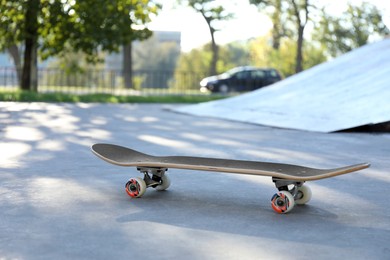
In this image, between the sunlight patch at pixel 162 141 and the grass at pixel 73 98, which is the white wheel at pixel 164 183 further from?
the grass at pixel 73 98

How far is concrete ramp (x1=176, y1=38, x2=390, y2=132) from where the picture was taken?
13.8 metres

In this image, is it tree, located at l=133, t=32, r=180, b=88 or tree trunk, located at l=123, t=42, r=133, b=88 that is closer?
tree trunk, located at l=123, t=42, r=133, b=88

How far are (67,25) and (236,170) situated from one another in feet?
70.4

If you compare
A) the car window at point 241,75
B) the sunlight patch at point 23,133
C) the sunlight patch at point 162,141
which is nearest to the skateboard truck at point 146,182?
the sunlight patch at point 162,141

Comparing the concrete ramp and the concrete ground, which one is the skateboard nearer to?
the concrete ground

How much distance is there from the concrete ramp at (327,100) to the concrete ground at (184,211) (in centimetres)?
348

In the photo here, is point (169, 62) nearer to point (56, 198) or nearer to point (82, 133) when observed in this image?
point (82, 133)

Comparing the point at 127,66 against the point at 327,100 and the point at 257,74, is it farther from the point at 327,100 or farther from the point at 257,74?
the point at 327,100

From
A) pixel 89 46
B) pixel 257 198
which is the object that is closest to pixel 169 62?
pixel 89 46

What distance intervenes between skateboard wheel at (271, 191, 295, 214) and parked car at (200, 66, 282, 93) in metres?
33.7

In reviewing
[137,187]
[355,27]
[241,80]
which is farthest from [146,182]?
[355,27]

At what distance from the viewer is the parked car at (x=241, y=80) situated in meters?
39.1

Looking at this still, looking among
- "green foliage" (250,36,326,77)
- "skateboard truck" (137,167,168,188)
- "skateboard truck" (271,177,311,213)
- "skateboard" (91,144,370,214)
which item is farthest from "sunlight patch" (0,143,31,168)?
"green foliage" (250,36,326,77)

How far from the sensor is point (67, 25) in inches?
1026
